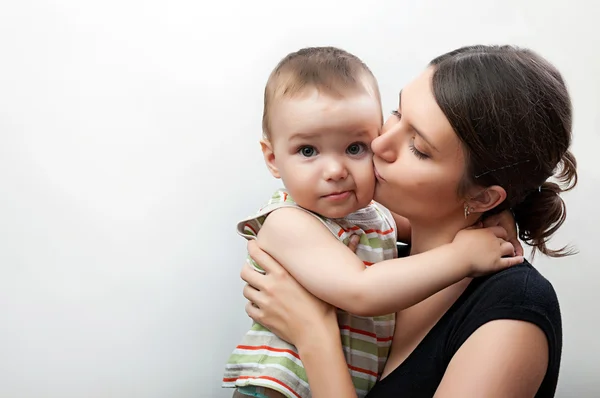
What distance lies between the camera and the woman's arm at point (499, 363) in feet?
4.67

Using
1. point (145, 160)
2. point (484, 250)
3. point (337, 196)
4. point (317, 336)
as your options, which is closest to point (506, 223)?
point (484, 250)

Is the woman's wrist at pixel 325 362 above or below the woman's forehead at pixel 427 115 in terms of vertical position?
below

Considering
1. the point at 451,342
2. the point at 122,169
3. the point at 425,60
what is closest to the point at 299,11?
the point at 425,60

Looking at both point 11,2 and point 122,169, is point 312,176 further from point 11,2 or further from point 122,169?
point 11,2

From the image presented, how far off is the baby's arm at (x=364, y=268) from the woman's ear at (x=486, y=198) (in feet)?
0.18

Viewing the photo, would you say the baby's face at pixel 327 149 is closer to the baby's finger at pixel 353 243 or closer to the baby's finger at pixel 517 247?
the baby's finger at pixel 353 243

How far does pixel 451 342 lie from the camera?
5.14 ft

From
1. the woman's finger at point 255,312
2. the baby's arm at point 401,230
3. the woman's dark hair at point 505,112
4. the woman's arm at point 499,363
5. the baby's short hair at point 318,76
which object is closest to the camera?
the woman's arm at point 499,363

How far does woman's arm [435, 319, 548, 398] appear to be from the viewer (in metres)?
1.42

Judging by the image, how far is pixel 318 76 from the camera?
5.41 feet

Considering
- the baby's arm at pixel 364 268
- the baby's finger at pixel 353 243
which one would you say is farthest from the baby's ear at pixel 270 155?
the baby's finger at pixel 353 243

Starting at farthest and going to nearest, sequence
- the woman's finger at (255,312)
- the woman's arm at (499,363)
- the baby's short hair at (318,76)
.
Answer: the woman's finger at (255,312), the baby's short hair at (318,76), the woman's arm at (499,363)

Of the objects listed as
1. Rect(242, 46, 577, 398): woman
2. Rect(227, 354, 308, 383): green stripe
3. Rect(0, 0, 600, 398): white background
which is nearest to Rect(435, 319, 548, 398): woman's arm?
Rect(242, 46, 577, 398): woman

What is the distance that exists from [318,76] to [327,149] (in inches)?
6.3
